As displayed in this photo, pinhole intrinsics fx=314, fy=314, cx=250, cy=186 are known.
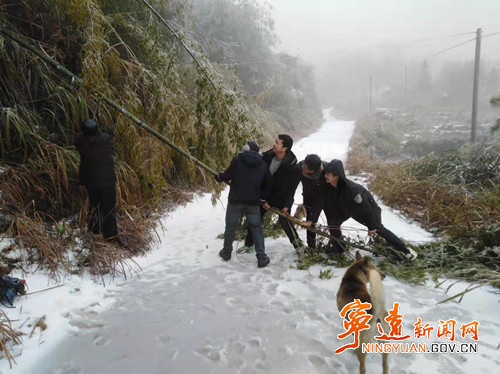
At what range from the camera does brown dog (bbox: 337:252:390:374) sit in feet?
5.98

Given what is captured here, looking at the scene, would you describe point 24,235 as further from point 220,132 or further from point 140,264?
point 220,132

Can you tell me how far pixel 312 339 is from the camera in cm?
251

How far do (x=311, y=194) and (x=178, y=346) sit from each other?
7.25ft

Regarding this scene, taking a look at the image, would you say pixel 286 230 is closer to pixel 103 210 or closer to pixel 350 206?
pixel 350 206

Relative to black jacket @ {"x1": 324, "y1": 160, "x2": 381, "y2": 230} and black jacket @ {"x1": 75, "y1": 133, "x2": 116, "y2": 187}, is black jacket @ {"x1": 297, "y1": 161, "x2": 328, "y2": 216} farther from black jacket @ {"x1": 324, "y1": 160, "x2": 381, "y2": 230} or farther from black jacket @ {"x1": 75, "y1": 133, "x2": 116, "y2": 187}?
black jacket @ {"x1": 75, "y1": 133, "x2": 116, "y2": 187}

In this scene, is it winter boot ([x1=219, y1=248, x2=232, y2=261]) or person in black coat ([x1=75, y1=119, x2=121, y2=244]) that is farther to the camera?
winter boot ([x1=219, y1=248, x2=232, y2=261])

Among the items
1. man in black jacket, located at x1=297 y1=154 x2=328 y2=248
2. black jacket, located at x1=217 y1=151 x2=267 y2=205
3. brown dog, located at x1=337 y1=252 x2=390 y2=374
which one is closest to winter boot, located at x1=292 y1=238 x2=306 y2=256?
man in black jacket, located at x1=297 y1=154 x2=328 y2=248

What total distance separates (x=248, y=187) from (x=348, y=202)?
1.16 meters

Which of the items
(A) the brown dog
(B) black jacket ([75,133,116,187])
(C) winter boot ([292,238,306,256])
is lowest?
(C) winter boot ([292,238,306,256])

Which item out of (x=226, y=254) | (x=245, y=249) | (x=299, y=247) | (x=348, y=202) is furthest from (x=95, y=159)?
(x=348, y=202)

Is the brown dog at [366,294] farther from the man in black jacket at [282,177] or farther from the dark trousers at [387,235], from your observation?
the man in black jacket at [282,177]

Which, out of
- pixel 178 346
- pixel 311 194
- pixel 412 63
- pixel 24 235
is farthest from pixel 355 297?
pixel 412 63

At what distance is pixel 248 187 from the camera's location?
3730mm

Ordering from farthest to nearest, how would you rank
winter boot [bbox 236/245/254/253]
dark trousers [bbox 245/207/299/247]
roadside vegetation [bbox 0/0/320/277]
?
winter boot [bbox 236/245/254/253]
dark trousers [bbox 245/207/299/247]
roadside vegetation [bbox 0/0/320/277]
